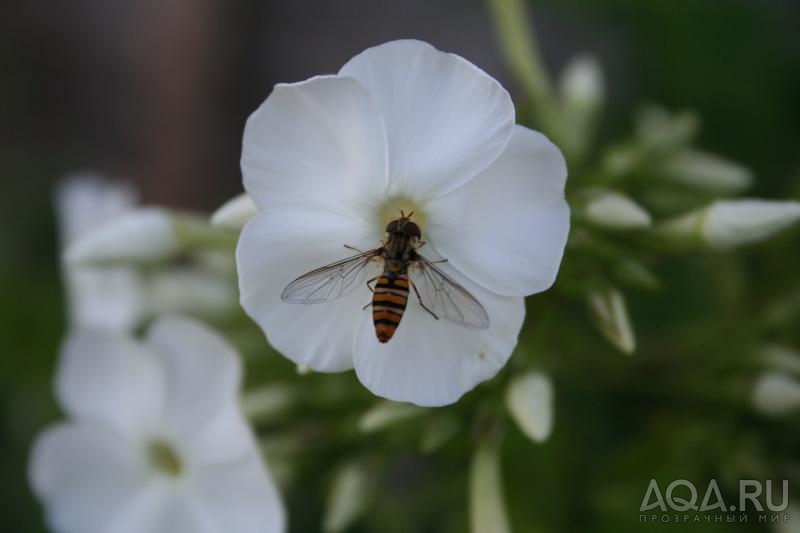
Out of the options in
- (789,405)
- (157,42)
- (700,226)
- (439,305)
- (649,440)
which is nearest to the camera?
(439,305)

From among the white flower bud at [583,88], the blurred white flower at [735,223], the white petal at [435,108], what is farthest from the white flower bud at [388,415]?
the white flower bud at [583,88]

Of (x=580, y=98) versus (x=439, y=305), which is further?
(x=580, y=98)

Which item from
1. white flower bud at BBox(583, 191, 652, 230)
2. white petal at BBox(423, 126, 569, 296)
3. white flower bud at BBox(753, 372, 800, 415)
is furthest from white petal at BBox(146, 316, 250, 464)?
white flower bud at BBox(753, 372, 800, 415)

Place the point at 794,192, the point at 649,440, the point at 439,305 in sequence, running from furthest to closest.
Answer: the point at 794,192 < the point at 649,440 < the point at 439,305

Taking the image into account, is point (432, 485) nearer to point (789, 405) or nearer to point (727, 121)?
point (789, 405)

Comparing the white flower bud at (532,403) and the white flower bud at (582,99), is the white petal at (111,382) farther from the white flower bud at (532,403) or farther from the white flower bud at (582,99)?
the white flower bud at (582,99)

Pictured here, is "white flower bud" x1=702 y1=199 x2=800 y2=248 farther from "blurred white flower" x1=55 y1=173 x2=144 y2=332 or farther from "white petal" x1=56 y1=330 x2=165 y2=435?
"blurred white flower" x1=55 y1=173 x2=144 y2=332

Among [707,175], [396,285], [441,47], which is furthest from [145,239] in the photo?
[441,47]

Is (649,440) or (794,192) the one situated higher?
(794,192)

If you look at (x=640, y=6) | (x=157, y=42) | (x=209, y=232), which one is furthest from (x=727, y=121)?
(x=157, y=42)

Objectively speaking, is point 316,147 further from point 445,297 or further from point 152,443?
point 152,443
